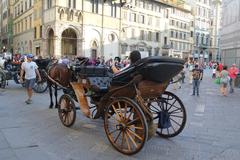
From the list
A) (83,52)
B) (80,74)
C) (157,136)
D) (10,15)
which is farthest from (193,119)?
(10,15)

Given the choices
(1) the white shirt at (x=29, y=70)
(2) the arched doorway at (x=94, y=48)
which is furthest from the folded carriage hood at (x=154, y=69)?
(2) the arched doorway at (x=94, y=48)

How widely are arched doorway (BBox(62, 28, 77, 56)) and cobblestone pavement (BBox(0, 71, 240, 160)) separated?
29.8 m

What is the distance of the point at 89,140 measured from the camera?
18.7 ft

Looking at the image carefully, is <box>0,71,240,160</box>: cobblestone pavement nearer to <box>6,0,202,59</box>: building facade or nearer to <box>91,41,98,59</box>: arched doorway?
<box>6,0,202,59</box>: building facade

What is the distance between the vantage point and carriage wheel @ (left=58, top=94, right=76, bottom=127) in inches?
258

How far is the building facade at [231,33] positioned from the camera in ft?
66.7

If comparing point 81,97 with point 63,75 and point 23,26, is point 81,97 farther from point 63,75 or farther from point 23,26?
point 23,26

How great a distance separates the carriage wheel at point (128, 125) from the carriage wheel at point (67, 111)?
4.80 feet

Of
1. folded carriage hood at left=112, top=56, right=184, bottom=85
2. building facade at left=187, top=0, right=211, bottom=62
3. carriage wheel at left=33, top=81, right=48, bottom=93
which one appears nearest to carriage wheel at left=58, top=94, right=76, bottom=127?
folded carriage hood at left=112, top=56, right=184, bottom=85

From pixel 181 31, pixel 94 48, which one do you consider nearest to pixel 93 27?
pixel 94 48

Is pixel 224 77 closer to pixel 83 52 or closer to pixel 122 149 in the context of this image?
pixel 122 149

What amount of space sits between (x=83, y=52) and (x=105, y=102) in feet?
104

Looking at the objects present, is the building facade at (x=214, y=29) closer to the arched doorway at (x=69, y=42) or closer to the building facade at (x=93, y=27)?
the building facade at (x=93, y=27)

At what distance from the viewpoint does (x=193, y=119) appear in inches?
310
